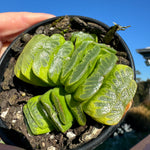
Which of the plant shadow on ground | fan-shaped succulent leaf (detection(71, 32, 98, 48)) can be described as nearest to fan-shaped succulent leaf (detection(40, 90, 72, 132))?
fan-shaped succulent leaf (detection(71, 32, 98, 48))

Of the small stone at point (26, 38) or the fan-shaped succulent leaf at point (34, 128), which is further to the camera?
the small stone at point (26, 38)

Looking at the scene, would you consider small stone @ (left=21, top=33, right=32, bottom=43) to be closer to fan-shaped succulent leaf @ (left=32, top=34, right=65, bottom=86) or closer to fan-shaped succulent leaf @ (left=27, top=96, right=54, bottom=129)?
fan-shaped succulent leaf @ (left=32, top=34, right=65, bottom=86)

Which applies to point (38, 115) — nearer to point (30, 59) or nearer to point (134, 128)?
point (30, 59)

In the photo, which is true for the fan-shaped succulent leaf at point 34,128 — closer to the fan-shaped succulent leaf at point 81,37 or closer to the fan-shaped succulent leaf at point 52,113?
the fan-shaped succulent leaf at point 52,113

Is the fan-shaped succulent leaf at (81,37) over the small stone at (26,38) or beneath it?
over

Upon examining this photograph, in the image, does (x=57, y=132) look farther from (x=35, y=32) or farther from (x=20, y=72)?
(x=35, y=32)

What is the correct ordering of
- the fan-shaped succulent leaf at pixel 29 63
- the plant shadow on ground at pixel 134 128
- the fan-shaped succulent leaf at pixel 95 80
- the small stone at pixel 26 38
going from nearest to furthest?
the fan-shaped succulent leaf at pixel 95 80 → the fan-shaped succulent leaf at pixel 29 63 → the small stone at pixel 26 38 → the plant shadow on ground at pixel 134 128

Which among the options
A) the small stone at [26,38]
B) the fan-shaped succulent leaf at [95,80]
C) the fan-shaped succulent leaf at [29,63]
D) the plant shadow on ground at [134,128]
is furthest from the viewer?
the plant shadow on ground at [134,128]

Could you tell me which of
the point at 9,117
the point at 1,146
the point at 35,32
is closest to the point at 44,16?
the point at 35,32

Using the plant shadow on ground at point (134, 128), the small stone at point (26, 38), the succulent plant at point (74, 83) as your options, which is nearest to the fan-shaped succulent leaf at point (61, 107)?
the succulent plant at point (74, 83)

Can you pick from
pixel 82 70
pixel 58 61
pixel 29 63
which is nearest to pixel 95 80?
pixel 82 70
